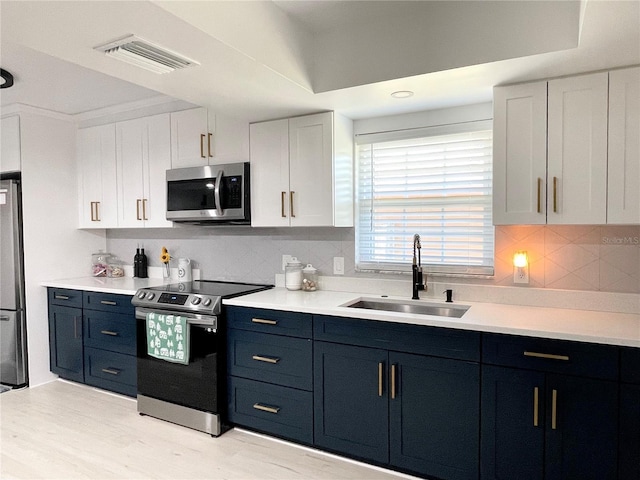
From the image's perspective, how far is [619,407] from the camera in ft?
6.13

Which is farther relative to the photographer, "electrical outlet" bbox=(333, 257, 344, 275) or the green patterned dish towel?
"electrical outlet" bbox=(333, 257, 344, 275)

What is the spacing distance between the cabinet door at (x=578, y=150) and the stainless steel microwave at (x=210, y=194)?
1955 millimetres

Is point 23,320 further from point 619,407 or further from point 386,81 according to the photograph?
point 619,407

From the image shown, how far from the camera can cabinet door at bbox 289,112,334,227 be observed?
2.85 metres

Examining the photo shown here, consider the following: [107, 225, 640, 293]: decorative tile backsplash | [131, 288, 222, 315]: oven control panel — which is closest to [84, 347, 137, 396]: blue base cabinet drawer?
[131, 288, 222, 315]: oven control panel

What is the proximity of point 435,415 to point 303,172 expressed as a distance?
Result: 1683 millimetres

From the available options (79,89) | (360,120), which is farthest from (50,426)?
(360,120)

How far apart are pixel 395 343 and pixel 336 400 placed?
519 mm

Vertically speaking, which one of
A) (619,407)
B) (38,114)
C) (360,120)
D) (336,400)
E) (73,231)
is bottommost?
(336,400)

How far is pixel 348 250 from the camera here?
3.14 metres

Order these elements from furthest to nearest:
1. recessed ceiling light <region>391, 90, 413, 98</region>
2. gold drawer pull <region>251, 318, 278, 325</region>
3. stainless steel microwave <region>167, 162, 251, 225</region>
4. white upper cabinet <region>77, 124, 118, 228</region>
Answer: white upper cabinet <region>77, 124, 118, 228</region> → stainless steel microwave <region>167, 162, 251, 225</region> → gold drawer pull <region>251, 318, 278, 325</region> → recessed ceiling light <region>391, 90, 413, 98</region>

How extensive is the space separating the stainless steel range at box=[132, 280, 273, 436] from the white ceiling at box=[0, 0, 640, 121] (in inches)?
50.7

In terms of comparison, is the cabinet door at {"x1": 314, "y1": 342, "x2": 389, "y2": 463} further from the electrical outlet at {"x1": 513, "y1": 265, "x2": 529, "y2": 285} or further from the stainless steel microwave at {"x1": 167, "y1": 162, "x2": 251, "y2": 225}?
the stainless steel microwave at {"x1": 167, "y1": 162, "x2": 251, "y2": 225}

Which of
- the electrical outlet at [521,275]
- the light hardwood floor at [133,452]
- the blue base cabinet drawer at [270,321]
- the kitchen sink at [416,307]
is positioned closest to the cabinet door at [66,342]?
the light hardwood floor at [133,452]
